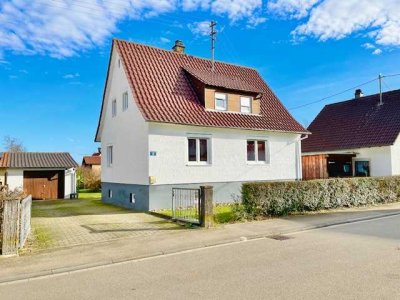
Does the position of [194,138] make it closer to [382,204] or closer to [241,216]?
[241,216]

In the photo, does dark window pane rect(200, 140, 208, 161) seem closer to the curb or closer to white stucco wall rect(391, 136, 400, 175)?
the curb

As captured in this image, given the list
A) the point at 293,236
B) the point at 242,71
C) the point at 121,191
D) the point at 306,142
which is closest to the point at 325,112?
the point at 306,142

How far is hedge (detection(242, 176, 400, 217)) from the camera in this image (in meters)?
13.3

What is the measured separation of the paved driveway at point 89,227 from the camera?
399 inches

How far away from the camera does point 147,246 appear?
30.3ft

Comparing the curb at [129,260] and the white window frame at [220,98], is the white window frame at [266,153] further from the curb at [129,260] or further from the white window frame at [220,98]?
the curb at [129,260]

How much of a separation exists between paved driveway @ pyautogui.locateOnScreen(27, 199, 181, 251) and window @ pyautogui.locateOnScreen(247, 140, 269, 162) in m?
7.18

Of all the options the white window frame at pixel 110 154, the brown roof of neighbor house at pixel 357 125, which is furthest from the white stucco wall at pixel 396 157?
the white window frame at pixel 110 154

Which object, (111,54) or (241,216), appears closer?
(241,216)

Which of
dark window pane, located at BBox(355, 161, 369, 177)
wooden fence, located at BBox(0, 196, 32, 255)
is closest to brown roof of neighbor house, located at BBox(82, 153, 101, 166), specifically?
dark window pane, located at BBox(355, 161, 369, 177)

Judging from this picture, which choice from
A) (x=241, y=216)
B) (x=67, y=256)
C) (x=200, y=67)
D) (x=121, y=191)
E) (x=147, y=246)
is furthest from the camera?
(x=200, y=67)

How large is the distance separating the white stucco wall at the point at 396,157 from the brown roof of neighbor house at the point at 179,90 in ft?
27.5

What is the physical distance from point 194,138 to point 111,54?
24.2ft

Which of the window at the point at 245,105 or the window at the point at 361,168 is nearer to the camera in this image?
the window at the point at 245,105
